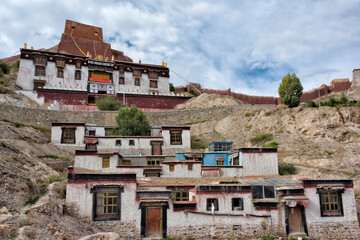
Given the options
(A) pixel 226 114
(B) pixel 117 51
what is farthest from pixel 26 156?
(B) pixel 117 51

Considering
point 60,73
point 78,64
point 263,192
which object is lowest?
point 263,192

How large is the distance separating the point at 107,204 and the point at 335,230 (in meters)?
13.1

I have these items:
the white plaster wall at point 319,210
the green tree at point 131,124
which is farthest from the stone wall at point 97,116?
the white plaster wall at point 319,210

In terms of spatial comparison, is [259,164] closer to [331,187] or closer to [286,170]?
[286,170]

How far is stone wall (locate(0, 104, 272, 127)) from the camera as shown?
33875 millimetres

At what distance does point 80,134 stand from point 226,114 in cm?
1954

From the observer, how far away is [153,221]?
16078 mm

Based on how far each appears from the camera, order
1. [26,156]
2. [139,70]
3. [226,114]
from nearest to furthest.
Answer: [26,156]
[226,114]
[139,70]

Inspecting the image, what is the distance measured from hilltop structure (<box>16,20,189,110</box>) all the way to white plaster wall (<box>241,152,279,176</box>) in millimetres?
24268

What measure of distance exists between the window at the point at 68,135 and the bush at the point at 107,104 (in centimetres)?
1123

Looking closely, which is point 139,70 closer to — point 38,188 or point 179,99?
point 179,99

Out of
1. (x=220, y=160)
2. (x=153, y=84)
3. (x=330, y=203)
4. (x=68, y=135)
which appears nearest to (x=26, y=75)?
(x=153, y=84)

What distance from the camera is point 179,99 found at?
48.5m

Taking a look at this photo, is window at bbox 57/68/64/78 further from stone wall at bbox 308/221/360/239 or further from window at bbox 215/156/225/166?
stone wall at bbox 308/221/360/239
